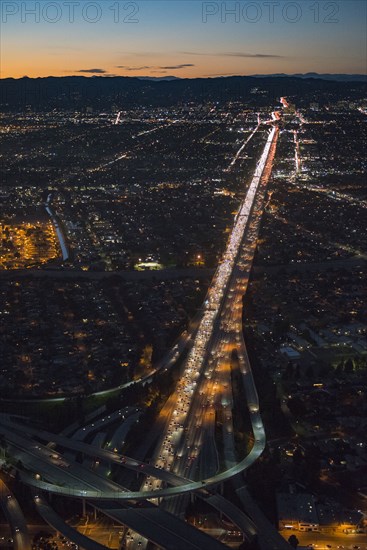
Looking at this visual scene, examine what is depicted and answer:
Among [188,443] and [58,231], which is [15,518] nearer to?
[188,443]

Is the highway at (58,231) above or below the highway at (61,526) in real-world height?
above

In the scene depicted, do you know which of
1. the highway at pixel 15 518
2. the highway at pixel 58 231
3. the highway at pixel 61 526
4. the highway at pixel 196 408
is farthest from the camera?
the highway at pixel 58 231

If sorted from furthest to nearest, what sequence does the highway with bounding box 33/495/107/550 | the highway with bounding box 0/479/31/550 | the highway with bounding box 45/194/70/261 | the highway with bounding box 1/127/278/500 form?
1. the highway with bounding box 45/194/70/261
2. the highway with bounding box 1/127/278/500
3. the highway with bounding box 0/479/31/550
4. the highway with bounding box 33/495/107/550

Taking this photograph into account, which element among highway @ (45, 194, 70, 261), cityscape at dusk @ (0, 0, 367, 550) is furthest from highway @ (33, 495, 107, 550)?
highway @ (45, 194, 70, 261)

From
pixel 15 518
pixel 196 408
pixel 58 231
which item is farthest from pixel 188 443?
pixel 58 231

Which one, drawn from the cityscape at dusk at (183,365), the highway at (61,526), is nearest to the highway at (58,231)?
the cityscape at dusk at (183,365)

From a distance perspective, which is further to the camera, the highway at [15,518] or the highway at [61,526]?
the highway at [15,518]

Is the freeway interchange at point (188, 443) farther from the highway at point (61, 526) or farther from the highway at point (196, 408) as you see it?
the highway at point (61, 526)

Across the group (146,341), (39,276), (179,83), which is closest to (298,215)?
(39,276)

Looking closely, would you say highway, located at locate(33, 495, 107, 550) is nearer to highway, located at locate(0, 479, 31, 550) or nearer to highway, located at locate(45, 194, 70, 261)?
highway, located at locate(0, 479, 31, 550)

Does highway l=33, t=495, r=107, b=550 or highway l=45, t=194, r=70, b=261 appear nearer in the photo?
highway l=33, t=495, r=107, b=550

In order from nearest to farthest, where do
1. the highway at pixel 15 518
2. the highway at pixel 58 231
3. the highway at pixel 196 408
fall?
the highway at pixel 15 518, the highway at pixel 196 408, the highway at pixel 58 231
